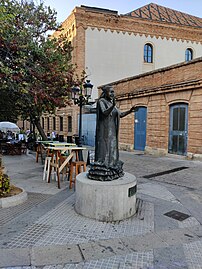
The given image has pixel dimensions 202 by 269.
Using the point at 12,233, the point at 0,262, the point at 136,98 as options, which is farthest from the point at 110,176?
the point at 136,98

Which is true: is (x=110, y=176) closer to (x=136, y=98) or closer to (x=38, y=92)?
(x=38, y=92)

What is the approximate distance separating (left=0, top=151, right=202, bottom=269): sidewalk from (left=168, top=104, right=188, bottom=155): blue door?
20.6 ft

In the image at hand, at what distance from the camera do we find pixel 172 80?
12.9m

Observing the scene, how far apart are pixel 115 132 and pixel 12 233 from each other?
8.76ft

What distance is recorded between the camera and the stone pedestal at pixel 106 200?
14.2 feet

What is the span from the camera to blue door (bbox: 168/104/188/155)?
1220 centimetres

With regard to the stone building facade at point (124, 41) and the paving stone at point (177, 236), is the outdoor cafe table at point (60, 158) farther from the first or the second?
the stone building facade at point (124, 41)

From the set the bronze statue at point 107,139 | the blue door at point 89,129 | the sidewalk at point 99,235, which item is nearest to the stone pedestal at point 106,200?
the sidewalk at point 99,235

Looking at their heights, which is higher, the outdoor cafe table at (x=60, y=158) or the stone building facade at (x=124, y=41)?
the stone building facade at (x=124, y=41)

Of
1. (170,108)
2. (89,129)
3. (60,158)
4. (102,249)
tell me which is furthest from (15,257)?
(89,129)

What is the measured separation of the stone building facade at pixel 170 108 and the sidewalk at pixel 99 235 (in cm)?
606

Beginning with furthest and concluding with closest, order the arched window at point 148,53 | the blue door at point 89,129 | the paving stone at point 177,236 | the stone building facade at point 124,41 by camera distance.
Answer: the arched window at point 148,53 → the stone building facade at point 124,41 → the blue door at point 89,129 → the paving stone at point 177,236

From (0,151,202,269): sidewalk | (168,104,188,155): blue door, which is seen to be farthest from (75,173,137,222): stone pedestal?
(168,104,188,155): blue door

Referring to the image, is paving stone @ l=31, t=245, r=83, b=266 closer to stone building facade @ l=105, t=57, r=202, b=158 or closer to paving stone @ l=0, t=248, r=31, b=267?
paving stone @ l=0, t=248, r=31, b=267
